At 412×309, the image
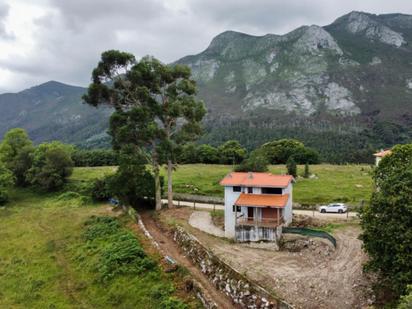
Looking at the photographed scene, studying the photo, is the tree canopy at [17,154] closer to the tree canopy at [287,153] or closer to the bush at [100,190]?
the bush at [100,190]

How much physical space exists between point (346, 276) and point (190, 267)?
12785mm

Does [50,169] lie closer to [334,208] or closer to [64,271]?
[64,271]

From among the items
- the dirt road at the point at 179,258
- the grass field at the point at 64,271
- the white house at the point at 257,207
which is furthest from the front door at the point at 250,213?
the grass field at the point at 64,271

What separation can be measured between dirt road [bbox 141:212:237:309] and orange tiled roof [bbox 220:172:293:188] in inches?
335

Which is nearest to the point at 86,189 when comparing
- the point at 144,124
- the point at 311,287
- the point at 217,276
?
the point at 144,124

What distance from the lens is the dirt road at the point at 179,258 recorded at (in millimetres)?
29216

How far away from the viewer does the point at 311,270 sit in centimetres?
3173

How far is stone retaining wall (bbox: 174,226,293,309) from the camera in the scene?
27.2 metres

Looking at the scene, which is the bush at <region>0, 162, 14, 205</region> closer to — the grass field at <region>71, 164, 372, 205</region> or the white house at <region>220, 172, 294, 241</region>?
the grass field at <region>71, 164, 372, 205</region>

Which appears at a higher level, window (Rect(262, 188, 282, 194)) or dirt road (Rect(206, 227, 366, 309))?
window (Rect(262, 188, 282, 194))

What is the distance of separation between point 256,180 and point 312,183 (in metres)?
27.7

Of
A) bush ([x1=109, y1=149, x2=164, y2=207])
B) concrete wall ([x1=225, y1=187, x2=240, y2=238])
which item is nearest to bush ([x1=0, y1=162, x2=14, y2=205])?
bush ([x1=109, y1=149, x2=164, y2=207])

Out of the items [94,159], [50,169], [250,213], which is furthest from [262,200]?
[94,159]

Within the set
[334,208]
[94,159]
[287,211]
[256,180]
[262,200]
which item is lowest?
[334,208]
